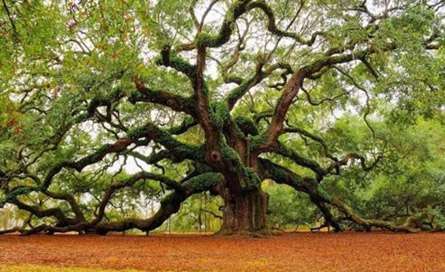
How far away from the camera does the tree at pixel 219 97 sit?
11428 mm

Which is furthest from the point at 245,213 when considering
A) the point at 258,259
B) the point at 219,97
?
the point at 258,259

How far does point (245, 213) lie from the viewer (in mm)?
17031

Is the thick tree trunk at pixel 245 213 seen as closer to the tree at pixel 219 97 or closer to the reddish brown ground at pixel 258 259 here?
the tree at pixel 219 97

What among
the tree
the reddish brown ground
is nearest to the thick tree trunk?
the tree

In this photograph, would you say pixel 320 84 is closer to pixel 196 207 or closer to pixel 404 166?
pixel 404 166

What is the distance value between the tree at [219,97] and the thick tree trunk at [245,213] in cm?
4

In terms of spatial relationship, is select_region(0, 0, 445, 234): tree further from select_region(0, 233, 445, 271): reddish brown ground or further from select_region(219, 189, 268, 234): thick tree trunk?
select_region(0, 233, 445, 271): reddish brown ground

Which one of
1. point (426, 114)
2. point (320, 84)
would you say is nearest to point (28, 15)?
point (426, 114)

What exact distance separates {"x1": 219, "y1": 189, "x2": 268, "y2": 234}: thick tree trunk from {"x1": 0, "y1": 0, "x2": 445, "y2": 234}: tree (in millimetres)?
36

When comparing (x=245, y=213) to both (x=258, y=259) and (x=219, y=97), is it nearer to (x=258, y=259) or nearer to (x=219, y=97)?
(x=219, y=97)

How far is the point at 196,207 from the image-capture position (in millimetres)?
29672

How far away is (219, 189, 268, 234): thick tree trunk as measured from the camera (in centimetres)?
1691

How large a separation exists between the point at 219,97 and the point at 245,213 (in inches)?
165

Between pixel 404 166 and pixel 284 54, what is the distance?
761 cm
